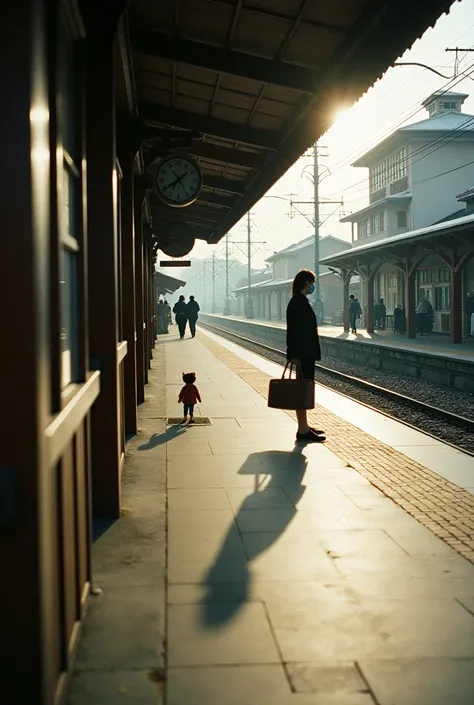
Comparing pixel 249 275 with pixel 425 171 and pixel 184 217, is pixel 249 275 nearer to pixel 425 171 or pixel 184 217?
pixel 425 171

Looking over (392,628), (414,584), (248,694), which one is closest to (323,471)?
(414,584)

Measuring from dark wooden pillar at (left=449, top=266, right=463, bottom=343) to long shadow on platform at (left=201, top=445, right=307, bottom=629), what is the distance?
16.2 metres

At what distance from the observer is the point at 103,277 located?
5.19 metres

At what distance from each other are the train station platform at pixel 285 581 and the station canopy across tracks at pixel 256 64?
304 centimetres

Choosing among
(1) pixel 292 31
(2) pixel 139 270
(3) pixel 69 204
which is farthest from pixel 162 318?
Answer: (3) pixel 69 204

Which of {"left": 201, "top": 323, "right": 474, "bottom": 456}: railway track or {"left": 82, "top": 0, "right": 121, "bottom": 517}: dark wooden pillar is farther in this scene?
{"left": 201, "top": 323, "right": 474, "bottom": 456}: railway track

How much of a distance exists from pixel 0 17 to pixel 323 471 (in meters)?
5.21

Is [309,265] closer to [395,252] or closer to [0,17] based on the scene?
[395,252]

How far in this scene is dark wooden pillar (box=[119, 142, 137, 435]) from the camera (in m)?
7.90

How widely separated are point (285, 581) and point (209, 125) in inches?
232

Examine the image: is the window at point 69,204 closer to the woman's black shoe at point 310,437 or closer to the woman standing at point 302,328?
the woman standing at point 302,328

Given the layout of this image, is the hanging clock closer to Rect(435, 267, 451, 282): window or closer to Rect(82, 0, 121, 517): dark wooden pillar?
Rect(82, 0, 121, 517): dark wooden pillar

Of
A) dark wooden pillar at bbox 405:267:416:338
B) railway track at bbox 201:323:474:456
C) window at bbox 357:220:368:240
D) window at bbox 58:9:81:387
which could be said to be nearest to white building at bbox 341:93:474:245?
window at bbox 357:220:368:240

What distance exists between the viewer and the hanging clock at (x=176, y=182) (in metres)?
9.72
